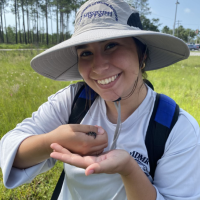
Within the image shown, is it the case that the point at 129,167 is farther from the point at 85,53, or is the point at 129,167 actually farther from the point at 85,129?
the point at 85,53

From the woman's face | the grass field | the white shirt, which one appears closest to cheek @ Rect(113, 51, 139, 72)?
the woman's face

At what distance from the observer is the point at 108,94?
0.91 meters

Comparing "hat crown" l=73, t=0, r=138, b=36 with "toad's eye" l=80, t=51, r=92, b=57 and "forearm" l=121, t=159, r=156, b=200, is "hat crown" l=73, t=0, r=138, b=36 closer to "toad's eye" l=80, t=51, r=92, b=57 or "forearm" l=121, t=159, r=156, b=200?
"toad's eye" l=80, t=51, r=92, b=57

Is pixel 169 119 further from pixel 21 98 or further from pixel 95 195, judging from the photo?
pixel 21 98

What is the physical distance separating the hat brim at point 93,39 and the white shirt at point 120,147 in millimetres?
186

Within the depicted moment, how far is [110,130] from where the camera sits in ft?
3.30

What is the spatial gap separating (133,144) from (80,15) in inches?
28.5

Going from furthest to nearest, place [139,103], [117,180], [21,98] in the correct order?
[21,98], [139,103], [117,180]

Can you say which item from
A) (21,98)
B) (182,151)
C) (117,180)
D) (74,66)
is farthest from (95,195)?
(21,98)

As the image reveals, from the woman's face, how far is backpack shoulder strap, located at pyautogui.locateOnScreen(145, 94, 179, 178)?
0.68ft

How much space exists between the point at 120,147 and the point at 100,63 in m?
0.45

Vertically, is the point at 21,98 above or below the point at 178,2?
below

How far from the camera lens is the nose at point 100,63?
881 mm

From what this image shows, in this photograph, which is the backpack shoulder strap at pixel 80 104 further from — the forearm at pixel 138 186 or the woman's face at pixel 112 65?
the forearm at pixel 138 186
